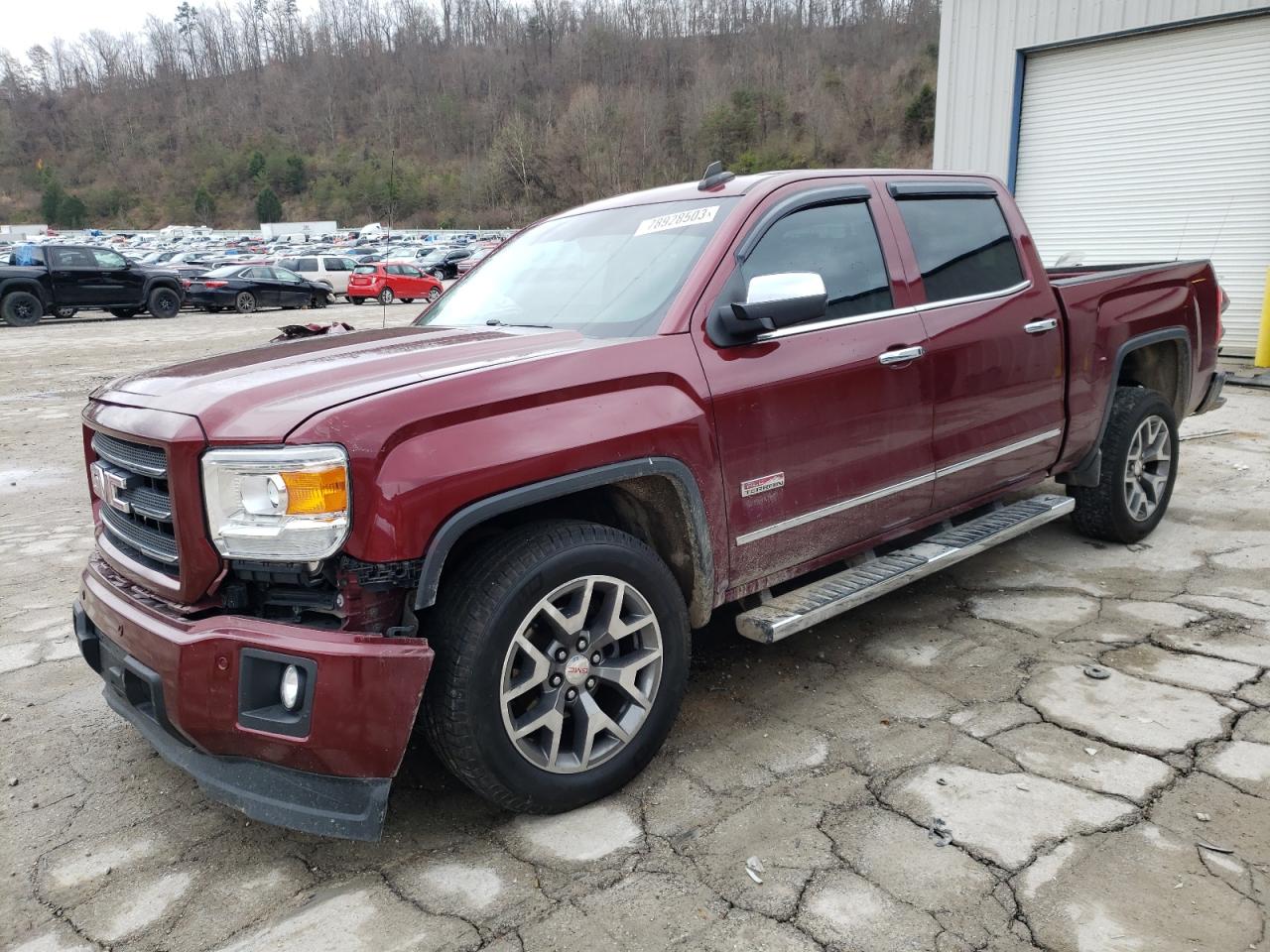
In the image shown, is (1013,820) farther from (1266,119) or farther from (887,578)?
(1266,119)

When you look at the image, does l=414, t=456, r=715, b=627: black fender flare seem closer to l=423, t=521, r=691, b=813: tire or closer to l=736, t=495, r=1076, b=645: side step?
l=423, t=521, r=691, b=813: tire

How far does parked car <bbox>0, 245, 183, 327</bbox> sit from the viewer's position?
20500 millimetres

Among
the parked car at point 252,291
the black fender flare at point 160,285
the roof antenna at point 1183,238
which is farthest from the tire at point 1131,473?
the parked car at point 252,291

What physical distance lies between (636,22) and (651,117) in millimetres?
23196

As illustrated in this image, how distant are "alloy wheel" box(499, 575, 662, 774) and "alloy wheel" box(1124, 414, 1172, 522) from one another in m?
3.25

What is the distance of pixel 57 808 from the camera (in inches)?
117

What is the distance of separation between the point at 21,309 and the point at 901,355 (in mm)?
22370

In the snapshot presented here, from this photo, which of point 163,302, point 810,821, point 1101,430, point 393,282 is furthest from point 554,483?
point 393,282

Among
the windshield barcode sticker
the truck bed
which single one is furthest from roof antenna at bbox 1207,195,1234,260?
the windshield barcode sticker

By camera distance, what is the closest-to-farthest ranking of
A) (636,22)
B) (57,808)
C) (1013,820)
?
(1013,820)
(57,808)
(636,22)

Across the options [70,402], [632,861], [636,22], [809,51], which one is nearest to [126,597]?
[632,861]

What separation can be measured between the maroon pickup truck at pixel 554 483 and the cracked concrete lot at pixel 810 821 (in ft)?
0.84

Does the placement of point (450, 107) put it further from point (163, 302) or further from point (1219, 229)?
point (1219, 229)

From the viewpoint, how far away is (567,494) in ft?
9.16
